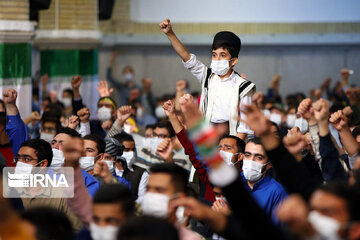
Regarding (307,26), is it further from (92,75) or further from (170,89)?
(92,75)

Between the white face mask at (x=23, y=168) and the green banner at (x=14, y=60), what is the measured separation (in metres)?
4.85

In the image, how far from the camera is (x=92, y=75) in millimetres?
16484

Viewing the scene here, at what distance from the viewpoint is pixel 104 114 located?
973cm

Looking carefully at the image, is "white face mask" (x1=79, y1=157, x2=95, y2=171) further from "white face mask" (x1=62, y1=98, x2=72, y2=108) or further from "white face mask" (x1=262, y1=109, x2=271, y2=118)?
"white face mask" (x1=62, y1=98, x2=72, y2=108)

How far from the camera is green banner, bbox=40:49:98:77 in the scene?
608 inches

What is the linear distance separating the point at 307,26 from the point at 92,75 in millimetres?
5974

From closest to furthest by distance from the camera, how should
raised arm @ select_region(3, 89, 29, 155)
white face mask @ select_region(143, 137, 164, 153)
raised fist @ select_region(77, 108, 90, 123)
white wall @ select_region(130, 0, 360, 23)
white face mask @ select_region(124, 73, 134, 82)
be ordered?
raised arm @ select_region(3, 89, 29, 155)
raised fist @ select_region(77, 108, 90, 123)
white face mask @ select_region(143, 137, 164, 153)
white face mask @ select_region(124, 73, 134, 82)
white wall @ select_region(130, 0, 360, 23)

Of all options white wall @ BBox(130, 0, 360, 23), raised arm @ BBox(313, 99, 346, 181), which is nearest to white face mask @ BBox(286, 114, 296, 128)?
raised arm @ BBox(313, 99, 346, 181)

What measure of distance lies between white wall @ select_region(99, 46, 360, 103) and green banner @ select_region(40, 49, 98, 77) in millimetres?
4268

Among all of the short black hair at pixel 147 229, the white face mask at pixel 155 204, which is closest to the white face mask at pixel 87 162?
the white face mask at pixel 155 204

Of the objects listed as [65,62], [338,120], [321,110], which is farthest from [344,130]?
[65,62]

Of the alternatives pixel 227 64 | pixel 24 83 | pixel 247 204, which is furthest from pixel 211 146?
pixel 24 83

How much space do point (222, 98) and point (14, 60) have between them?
4.93 meters

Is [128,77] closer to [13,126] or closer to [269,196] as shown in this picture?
[13,126]
